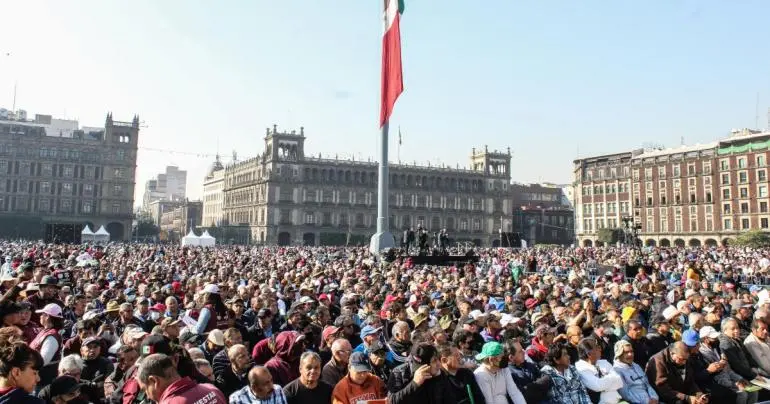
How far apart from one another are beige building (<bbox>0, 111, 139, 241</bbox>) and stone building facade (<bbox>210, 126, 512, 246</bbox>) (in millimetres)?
17361

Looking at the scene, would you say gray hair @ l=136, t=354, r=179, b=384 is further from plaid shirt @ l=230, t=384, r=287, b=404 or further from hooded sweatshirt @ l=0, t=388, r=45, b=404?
plaid shirt @ l=230, t=384, r=287, b=404

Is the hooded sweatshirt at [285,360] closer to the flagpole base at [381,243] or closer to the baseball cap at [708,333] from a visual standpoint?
the baseball cap at [708,333]

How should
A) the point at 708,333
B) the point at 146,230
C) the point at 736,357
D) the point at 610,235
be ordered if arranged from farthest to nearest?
the point at 146,230 < the point at 610,235 < the point at 708,333 < the point at 736,357

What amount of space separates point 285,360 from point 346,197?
84.0 meters

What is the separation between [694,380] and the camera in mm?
6852

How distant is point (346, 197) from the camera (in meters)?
89.8

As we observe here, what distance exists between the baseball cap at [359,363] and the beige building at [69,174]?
275 feet

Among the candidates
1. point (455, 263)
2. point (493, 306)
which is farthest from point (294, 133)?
point (493, 306)

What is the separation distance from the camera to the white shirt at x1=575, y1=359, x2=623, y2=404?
604 cm

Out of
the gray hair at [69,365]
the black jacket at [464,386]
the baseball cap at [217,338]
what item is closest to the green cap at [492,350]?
the black jacket at [464,386]

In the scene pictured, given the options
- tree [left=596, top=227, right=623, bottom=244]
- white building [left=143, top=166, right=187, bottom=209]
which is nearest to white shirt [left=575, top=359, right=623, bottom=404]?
tree [left=596, top=227, right=623, bottom=244]

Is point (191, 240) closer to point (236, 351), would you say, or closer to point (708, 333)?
point (236, 351)

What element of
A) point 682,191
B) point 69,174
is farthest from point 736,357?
point 69,174

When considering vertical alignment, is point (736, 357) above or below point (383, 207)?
below
